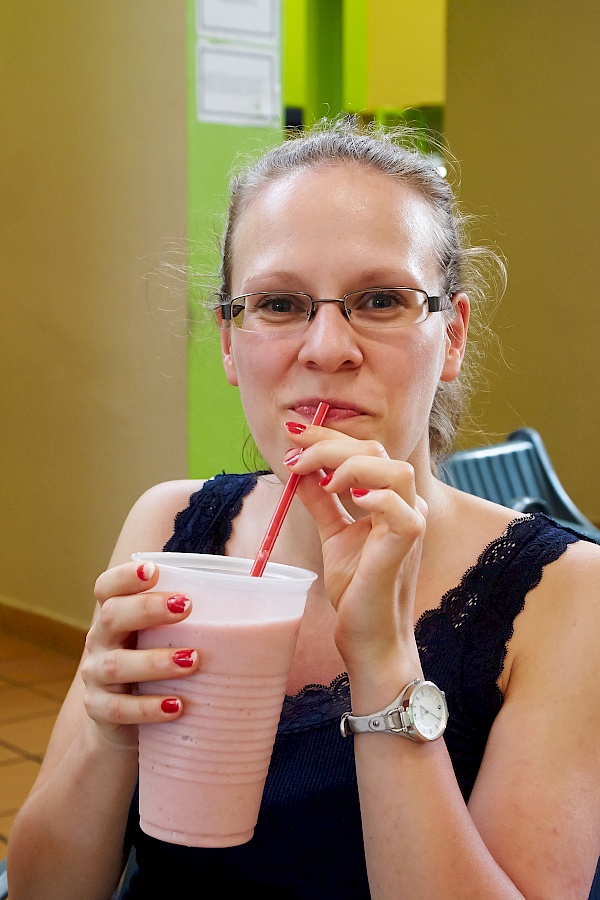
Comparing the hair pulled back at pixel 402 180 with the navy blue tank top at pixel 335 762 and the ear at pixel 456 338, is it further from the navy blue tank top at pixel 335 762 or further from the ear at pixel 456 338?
the navy blue tank top at pixel 335 762

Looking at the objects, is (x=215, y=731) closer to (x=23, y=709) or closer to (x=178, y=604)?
(x=178, y=604)

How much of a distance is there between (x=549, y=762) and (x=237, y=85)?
252cm

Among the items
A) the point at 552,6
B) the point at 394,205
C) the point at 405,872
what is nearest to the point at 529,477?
the point at 394,205

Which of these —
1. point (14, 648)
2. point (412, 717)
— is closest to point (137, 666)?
point (412, 717)

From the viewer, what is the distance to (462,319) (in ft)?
4.62

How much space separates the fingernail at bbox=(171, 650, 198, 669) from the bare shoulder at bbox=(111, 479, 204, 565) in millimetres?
565

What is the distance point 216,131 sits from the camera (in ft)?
10.2

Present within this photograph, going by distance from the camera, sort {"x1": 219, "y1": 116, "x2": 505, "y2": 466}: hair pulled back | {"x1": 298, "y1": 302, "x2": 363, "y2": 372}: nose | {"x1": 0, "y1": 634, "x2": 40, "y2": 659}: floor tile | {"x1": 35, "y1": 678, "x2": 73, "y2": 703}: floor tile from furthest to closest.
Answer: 1. {"x1": 0, "y1": 634, "x2": 40, "y2": 659}: floor tile
2. {"x1": 35, "y1": 678, "x2": 73, "y2": 703}: floor tile
3. {"x1": 219, "y1": 116, "x2": 505, "y2": 466}: hair pulled back
4. {"x1": 298, "y1": 302, "x2": 363, "y2": 372}: nose

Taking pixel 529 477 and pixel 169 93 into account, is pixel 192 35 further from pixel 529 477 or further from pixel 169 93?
pixel 529 477

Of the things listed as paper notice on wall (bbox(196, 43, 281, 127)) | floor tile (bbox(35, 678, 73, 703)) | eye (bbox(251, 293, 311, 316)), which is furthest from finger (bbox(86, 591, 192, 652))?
floor tile (bbox(35, 678, 73, 703))

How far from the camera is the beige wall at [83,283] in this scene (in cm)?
323

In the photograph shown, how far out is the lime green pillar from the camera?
3.07 meters

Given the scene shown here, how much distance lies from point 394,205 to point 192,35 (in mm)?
2057

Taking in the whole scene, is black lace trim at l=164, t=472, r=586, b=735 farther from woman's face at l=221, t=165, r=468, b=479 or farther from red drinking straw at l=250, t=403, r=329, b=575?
red drinking straw at l=250, t=403, r=329, b=575
